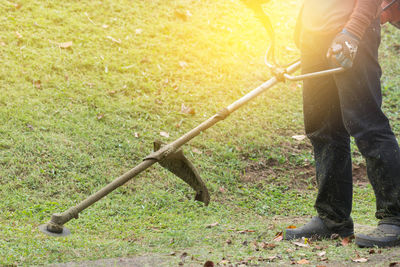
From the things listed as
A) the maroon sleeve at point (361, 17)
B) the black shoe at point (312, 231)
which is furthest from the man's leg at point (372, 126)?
the black shoe at point (312, 231)

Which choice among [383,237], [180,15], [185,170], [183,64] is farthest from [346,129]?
[180,15]

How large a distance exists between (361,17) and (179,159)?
136 cm

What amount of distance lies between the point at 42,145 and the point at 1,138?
347 mm

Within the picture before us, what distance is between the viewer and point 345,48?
2.65m

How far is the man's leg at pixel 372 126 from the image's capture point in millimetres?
2783

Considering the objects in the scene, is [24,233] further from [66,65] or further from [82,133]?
[66,65]

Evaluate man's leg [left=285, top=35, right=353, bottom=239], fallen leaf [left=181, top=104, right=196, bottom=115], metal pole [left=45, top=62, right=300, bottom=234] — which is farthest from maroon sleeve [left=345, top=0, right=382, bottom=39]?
fallen leaf [left=181, top=104, right=196, bottom=115]

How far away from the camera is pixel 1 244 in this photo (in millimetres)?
2787

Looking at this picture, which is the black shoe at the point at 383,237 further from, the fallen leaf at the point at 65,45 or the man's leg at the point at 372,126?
the fallen leaf at the point at 65,45

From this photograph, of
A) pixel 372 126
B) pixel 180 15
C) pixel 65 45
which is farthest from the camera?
pixel 180 15

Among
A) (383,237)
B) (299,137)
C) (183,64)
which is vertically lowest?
(383,237)

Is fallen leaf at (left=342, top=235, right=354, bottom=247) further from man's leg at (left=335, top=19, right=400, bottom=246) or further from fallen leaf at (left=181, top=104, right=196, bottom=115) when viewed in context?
fallen leaf at (left=181, top=104, right=196, bottom=115)

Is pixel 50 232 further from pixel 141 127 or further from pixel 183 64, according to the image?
pixel 183 64

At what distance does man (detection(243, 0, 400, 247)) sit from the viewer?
8.98 feet
